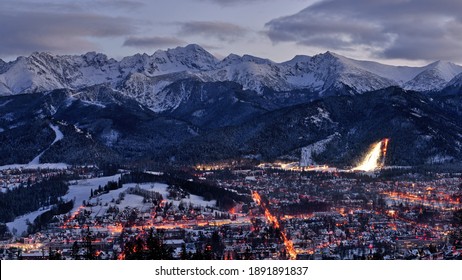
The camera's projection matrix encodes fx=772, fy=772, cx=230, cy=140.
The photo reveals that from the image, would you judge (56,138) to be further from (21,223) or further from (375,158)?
(21,223)

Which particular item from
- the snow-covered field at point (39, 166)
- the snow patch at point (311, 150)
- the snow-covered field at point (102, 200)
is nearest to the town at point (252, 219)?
the snow-covered field at point (102, 200)

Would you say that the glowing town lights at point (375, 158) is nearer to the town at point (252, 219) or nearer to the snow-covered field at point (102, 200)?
the town at point (252, 219)

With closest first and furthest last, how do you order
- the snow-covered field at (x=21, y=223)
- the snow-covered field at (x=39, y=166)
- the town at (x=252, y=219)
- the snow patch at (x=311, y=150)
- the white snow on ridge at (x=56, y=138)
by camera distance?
the town at (x=252, y=219) < the snow-covered field at (x=21, y=223) < the snow patch at (x=311, y=150) < the snow-covered field at (x=39, y=166) < the white snow on ridge at (x=56, y=138)

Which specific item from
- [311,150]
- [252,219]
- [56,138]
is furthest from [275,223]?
[56,138]

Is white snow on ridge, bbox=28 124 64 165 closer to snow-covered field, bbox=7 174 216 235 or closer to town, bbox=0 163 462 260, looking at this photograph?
town, bbox=0 163 462 260

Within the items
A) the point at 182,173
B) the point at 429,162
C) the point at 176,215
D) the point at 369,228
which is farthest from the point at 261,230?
the point at 429,162

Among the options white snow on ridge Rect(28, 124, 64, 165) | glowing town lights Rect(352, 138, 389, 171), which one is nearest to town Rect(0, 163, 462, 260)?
glowing town lights Rect(352, 138, 389, 171)
